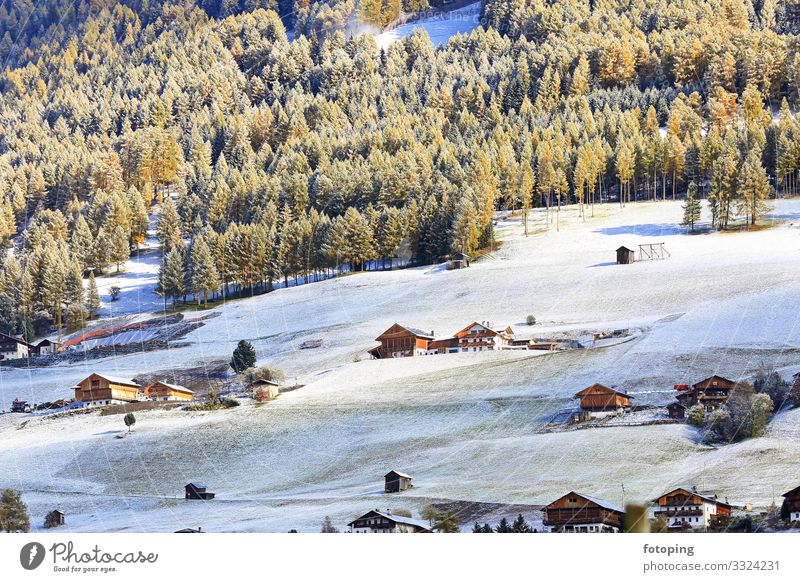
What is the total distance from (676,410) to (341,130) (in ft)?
252

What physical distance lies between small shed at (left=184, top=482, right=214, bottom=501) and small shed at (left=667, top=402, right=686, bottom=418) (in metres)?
16.3

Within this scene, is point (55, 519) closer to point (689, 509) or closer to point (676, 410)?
point (689, 509)

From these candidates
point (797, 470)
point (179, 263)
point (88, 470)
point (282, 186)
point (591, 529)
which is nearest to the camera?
point (591, 529)

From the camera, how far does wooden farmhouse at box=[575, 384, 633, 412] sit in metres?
48.9

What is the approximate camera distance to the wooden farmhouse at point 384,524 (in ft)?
122

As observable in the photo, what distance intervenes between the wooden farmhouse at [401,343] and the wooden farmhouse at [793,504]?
1109 inches

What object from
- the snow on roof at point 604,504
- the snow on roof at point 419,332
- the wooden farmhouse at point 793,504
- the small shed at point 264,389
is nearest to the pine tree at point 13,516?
the small shed at point 264,389

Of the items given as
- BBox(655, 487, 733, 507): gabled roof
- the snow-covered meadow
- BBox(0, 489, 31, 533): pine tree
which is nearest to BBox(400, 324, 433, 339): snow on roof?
the snow-covered meadow

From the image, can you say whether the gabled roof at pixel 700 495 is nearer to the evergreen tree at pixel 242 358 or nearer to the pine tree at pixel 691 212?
the evergreen tree at pixel 242 358

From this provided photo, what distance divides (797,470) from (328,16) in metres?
126

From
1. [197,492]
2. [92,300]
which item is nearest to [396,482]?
[197,492]
